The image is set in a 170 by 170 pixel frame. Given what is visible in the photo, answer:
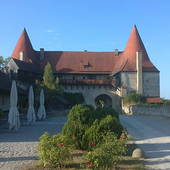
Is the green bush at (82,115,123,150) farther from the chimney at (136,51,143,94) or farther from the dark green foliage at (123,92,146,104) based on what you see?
the chimney at (136,51,143,94)

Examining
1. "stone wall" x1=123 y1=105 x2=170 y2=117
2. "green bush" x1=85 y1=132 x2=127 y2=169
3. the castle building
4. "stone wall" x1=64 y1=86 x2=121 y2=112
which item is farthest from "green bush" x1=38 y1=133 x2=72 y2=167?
"stone wall" x1=64 y1=86 x2=121 y2=112

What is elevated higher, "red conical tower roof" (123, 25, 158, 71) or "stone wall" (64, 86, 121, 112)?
"red conical tower roof" (123, 25, 158, 71)

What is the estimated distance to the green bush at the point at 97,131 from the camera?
28.3 ft

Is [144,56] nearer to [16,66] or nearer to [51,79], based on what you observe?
[51,79]

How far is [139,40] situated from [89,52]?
956cm

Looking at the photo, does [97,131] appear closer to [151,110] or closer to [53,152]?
[53,152]

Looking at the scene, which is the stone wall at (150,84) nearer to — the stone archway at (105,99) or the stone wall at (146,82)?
the stone wall at (146,82)

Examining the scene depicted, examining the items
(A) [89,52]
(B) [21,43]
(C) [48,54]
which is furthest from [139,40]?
(B) [21,43]

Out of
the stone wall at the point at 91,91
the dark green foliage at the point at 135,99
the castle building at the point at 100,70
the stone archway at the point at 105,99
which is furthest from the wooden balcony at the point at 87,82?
the dark green foliage at the point at 135,99

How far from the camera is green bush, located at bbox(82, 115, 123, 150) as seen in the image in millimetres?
8623

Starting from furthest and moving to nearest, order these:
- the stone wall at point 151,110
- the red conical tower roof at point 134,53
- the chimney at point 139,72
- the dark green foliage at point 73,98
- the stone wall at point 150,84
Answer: the red conical tower roof at point 134,53 → the stone wall at point 150,84 → the dark green foliage at point 73,98 → the chimney at point 139,72 → the stone wall at point 151,110

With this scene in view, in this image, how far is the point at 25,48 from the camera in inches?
2062

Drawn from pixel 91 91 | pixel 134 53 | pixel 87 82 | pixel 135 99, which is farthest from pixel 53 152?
Answer: pixel 134 53

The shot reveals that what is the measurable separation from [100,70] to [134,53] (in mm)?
6180
